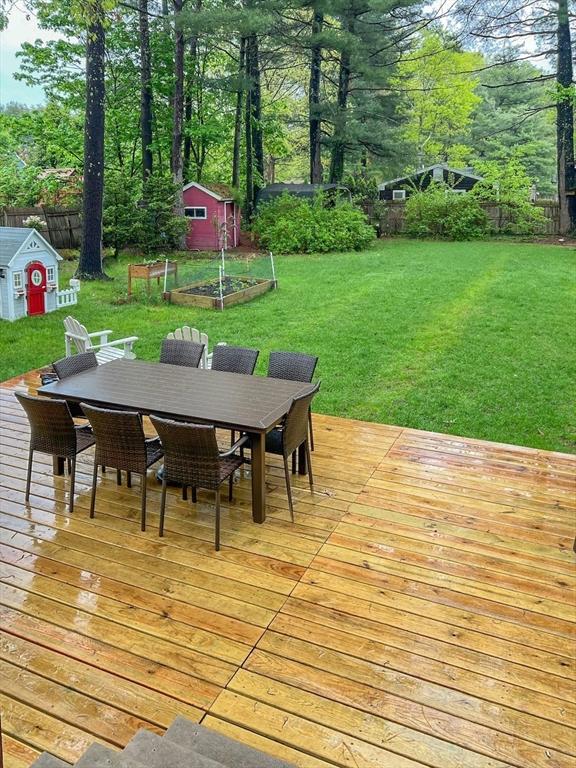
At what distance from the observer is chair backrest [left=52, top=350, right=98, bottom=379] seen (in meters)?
4.40

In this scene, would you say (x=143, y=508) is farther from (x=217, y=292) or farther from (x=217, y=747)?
(x=217, y=292)

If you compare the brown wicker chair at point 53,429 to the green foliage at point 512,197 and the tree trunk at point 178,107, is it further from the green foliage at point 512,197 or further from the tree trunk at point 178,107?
the green foliage at point 512,197

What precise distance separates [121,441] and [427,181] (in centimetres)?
2460

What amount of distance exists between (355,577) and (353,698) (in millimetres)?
823

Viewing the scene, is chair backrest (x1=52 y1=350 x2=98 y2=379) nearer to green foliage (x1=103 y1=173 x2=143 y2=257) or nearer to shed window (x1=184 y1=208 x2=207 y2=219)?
green foliage (x1=103 y1=173 x2=143 y2=257)

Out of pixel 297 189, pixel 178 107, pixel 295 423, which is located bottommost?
pixel 295 423

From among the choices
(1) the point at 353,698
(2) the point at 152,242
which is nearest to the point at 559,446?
(1) the point at 353,698

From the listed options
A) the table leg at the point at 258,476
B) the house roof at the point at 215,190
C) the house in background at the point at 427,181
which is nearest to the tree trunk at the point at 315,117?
the house in background at the point at 427,181

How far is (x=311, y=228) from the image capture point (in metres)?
16.5

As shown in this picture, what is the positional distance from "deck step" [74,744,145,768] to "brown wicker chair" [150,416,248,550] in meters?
1.68

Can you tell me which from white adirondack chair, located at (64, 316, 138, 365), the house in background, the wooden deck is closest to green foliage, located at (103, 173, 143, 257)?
white adirondack chair, located at (64, 316, 138, 365)

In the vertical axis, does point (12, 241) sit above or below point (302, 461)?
above

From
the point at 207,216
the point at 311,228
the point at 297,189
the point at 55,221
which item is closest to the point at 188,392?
the point at 55,221

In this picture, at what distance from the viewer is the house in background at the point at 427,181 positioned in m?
24.4
